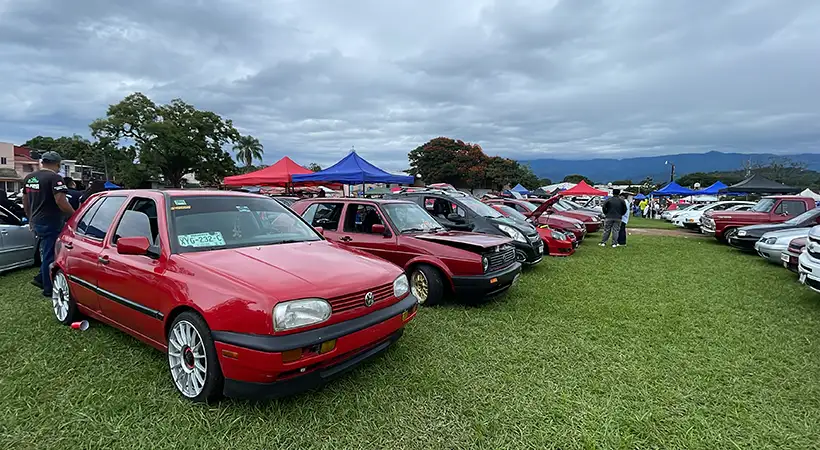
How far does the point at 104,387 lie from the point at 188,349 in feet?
2.67

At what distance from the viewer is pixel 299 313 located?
2527 millimetres

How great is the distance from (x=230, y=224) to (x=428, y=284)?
2.52 meters

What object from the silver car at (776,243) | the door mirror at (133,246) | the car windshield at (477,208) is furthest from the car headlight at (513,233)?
the door mirror at (133,246)

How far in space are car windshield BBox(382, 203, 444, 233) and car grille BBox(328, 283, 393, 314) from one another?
2.37 meters

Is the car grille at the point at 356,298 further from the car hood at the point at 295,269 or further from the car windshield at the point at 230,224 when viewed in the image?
the car windshield at the point at 230,224

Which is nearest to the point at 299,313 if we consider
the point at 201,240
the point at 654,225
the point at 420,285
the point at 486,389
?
the point at 201,240

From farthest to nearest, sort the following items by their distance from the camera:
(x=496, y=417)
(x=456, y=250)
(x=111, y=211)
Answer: (x=456, y=250)
(x=111, y=211)
(x=496, y=417)

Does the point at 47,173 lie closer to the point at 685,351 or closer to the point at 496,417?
the point at 496,417

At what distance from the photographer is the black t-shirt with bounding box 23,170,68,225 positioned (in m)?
4.96

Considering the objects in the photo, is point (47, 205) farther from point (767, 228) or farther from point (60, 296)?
point (767, 228)

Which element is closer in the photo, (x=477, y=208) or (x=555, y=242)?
(x=477, y=208)

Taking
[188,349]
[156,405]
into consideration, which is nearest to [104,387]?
[156,405]

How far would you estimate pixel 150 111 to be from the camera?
33.3m

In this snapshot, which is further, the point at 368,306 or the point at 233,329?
the point at 368,306
